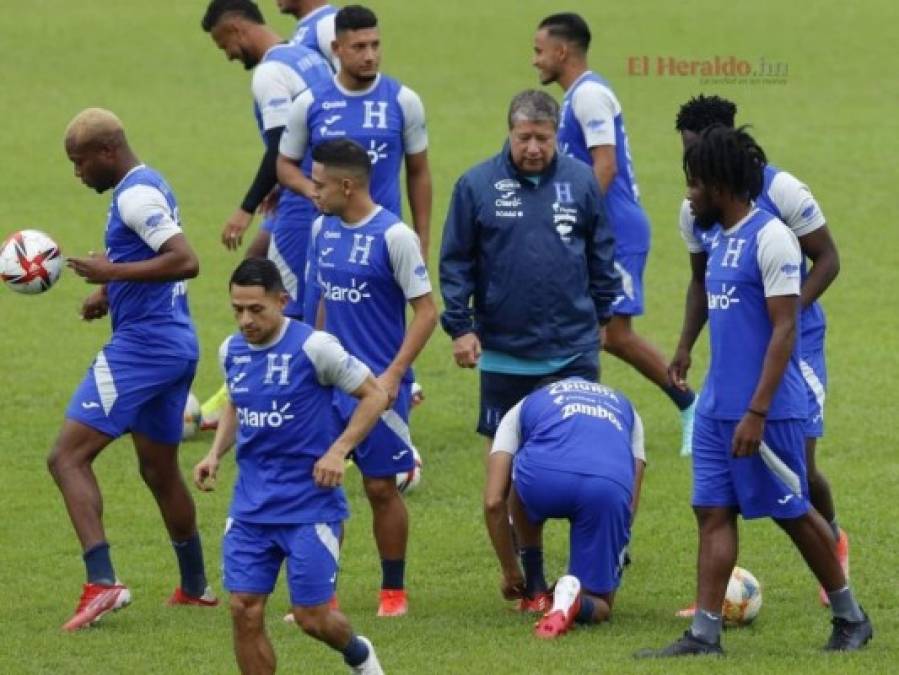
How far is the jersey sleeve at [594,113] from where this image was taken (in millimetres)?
11977

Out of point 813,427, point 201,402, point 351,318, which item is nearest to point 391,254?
point 351,318

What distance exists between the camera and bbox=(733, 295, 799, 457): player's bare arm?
848 cm

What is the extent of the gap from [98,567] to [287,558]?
1.78 metres

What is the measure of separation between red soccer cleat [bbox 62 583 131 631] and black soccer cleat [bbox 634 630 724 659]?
8.20 feet

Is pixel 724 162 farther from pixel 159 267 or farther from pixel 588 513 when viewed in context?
pixel 159 267

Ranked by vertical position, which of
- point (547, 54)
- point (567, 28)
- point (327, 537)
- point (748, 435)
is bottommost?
point (327, 537)

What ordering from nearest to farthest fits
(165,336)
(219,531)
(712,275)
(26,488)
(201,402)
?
(712,275)
(165,336)
(219,531)
(26,488)
(201,402)

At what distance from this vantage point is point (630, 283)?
12.8 meters

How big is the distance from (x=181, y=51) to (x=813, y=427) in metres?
25.6

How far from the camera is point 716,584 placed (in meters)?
8.80

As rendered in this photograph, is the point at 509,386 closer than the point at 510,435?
No

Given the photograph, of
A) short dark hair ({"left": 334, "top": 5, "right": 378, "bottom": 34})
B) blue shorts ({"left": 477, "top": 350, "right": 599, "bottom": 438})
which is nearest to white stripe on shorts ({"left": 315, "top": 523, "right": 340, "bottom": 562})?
blue shorts ({"left": 477, "top": 350, "right": 599, "bottom": 438})

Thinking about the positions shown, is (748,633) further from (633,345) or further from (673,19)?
(673,19)

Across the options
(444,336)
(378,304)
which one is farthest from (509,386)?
(444,336)
